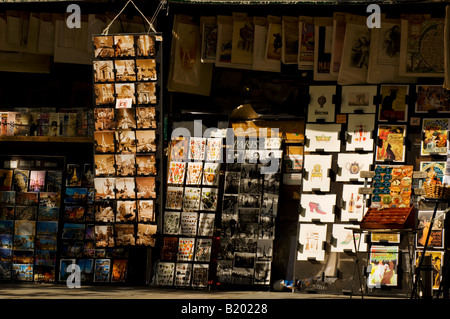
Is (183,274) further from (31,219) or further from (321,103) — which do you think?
(321,103)

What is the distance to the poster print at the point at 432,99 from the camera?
31.2ft

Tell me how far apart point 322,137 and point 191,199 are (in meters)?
1.76

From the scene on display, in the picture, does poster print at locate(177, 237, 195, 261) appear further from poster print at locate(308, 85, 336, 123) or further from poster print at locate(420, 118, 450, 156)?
poster print at locate(420, 118, 450, 156)

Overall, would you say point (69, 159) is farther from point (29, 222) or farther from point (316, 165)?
point (316, 165)

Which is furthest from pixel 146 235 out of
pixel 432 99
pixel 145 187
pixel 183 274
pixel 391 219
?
pixel 432 99

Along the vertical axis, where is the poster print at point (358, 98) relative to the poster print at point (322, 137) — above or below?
above

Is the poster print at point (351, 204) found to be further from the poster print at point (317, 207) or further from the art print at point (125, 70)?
the art print at point (125, 70)

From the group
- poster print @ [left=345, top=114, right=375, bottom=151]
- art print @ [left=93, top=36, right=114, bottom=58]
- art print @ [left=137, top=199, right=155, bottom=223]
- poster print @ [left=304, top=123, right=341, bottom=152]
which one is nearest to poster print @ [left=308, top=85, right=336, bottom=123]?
poster print @ [left=304, top=123, right=341, bottom=152]

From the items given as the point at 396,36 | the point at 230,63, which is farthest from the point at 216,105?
the point at 396,36

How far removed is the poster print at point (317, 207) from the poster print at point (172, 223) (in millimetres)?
1528

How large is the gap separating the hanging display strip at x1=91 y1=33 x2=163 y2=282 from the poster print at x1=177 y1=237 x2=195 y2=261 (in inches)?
20.2

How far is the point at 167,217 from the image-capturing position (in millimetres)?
10320

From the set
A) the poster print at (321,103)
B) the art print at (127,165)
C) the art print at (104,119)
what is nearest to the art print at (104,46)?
the art print at (104,119)

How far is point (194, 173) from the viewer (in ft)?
33.9
